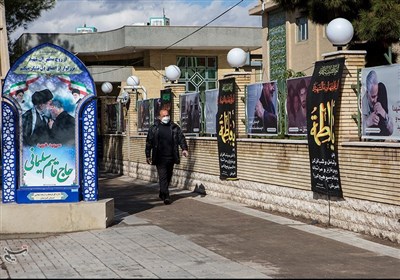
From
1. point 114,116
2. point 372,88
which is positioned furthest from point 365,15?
point 114,116

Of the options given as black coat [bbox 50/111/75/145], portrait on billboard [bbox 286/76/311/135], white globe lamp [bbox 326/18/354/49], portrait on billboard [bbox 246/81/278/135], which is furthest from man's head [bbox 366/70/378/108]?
black coat [bbox 50/111/75/145]

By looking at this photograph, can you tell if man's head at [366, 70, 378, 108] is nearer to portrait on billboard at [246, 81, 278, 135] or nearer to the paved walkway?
the paved walkway

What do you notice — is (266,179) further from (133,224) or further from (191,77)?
(191,77)

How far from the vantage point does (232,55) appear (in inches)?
636

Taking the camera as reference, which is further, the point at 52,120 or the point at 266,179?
the point at 266,179

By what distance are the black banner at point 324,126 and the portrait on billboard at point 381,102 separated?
46 cm

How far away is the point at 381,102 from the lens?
10.9 m

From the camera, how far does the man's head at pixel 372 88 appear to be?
1108 cm

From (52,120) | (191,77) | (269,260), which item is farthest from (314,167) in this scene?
(191,77)

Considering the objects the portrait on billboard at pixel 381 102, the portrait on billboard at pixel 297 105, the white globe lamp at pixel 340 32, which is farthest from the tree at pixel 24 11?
the portrait on billboard at pixel 381 102

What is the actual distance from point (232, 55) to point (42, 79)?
5382 millimetres

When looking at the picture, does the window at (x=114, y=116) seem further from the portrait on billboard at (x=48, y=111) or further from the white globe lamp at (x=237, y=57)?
the portrait on billboard at (x=48, y=111)

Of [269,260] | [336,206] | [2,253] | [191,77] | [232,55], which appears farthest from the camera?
[191,77]

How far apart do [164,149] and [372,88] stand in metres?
5.76
